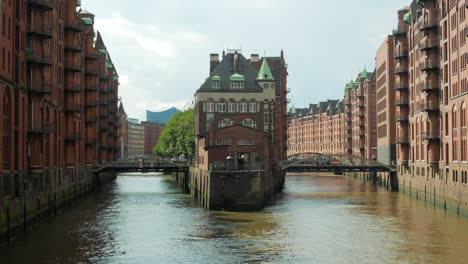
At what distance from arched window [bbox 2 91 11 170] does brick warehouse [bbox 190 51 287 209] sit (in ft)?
74.1

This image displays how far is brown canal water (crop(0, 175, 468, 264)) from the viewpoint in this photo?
38088 millimetres

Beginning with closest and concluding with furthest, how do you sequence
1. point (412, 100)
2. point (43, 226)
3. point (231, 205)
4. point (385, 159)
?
point (43, 226)
point (231, 205)
point (412, 100)
point (385, 159)

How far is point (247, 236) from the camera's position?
45.9 metres

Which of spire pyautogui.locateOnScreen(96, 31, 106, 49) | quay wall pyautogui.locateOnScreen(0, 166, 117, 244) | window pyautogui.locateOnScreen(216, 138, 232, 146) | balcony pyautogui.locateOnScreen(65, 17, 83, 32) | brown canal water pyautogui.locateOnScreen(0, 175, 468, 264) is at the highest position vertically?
spire pyautogui.locateOnScreen(96, 31, 106, 49)

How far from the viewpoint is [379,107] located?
385 ft

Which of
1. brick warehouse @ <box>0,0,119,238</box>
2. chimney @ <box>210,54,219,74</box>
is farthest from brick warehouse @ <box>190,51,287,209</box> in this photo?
brick warehouse @ <box>0,0,119,238</box>

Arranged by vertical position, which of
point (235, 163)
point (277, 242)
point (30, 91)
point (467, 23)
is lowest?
point (277, 242)

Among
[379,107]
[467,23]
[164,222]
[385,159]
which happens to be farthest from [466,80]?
[379,107]

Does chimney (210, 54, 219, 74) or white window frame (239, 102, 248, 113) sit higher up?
chimney (210, 54, 219, 74)

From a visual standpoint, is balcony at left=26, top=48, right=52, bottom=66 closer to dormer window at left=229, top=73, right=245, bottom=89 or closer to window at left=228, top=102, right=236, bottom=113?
window at left=228, top=102, right=236, bottom=113

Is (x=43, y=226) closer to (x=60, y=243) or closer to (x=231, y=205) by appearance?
(x=60, y=243)

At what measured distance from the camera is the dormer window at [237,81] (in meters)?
92.9

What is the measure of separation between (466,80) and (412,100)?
92.8 feet

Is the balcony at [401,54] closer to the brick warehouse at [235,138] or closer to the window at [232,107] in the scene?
the brick warehouse at [235,138]
